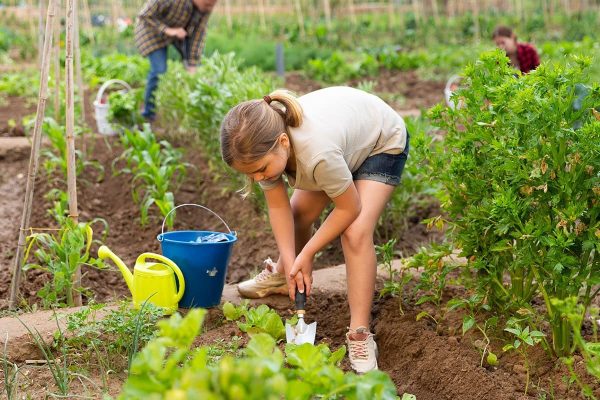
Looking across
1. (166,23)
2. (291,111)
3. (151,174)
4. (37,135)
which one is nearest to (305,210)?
(291,111)

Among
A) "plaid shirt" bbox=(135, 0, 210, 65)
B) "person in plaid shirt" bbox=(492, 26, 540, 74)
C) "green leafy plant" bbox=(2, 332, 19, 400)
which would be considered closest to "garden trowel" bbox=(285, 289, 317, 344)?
"green leafy plant" bbox=(2, 332, 19, 400)

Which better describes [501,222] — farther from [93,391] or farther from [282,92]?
[93,391]

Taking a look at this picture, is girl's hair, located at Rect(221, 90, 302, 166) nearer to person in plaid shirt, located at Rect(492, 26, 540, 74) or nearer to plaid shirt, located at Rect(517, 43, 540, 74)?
person in plaid shirt, located at Rect(492, 26, 540, 74)

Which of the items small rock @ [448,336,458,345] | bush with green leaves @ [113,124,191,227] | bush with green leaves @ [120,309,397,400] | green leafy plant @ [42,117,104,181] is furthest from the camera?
green leafy plant @ [42,117,104,181]

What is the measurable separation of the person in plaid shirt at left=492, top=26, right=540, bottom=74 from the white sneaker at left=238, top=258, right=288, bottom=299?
146 inches

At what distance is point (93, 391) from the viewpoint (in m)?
2.81

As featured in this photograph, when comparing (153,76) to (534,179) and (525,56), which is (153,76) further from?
(534,179)

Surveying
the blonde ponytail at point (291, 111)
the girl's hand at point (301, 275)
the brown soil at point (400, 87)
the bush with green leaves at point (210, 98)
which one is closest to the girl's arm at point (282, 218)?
the girl's hand at point (301, 275)

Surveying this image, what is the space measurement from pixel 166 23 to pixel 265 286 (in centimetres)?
431

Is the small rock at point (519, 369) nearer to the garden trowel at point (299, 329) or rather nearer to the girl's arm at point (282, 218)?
the garden trowel at point (299, 329)

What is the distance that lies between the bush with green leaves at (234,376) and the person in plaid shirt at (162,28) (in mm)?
5686

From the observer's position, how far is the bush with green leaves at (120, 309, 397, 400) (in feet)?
4.69

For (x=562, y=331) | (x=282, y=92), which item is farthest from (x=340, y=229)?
(x=562, y=331)

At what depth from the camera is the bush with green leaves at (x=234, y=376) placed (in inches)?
56.2
